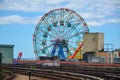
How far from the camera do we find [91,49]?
8156 centimetres

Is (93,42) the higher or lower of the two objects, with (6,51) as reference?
higher

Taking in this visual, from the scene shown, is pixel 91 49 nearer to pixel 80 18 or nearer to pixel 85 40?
pixel 85 40

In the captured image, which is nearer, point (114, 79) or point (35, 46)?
point (114, 79)

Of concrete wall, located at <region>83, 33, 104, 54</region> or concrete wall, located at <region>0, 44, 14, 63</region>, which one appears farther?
concrete wall, located at <region>83, 33, 104, 54</region>

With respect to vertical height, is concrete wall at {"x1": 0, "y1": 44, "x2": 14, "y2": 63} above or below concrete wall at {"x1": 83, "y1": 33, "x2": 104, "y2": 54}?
below

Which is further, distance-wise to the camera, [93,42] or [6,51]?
[93,42]

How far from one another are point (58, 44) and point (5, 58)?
95.0 feet

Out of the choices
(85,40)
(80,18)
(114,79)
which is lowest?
(114,79)

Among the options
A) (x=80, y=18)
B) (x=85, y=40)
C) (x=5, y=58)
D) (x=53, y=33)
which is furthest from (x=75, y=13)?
(x=5, y=58)

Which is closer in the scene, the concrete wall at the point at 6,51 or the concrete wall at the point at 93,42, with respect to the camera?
the concrete wall at the point at 6,51

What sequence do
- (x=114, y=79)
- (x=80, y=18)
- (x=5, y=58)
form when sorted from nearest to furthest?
(x=114, y=79) → (x=5, y=58) → (x=80, y=18)

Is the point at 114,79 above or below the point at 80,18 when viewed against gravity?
below

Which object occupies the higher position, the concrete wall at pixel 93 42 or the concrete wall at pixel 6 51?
the concrete wall at pixel 93 42

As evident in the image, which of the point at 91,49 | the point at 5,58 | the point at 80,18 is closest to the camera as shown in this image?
the point at 5,58
